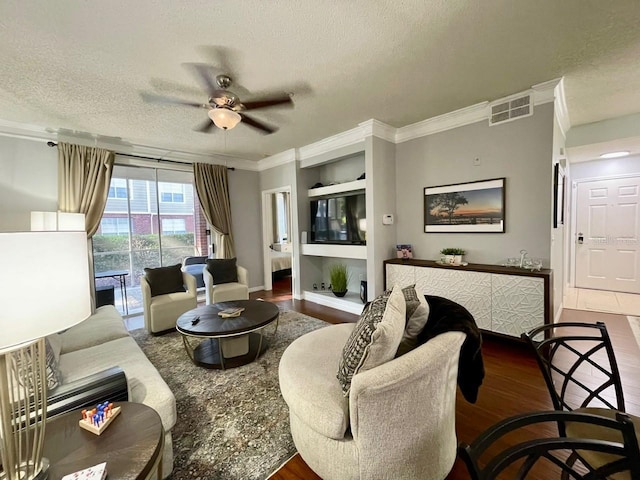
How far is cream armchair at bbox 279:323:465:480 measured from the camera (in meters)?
1.21

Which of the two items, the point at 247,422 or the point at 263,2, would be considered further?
the point at 247,422

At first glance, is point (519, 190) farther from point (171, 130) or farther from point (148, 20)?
point (171, 130)

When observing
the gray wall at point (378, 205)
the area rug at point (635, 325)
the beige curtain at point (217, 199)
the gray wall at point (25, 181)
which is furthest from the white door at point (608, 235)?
the gray wall at point (25, 181)

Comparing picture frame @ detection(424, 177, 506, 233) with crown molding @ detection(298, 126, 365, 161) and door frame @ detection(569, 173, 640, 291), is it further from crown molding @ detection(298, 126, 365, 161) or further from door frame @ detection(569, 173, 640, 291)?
door frame @ detection(569, 173, 640, 291)

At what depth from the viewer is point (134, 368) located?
1.83 meters

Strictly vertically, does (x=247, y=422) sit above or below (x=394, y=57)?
below

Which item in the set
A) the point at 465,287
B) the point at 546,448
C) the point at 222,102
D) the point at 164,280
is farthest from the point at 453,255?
the point at 164,280

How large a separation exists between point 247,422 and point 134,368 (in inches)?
33.5

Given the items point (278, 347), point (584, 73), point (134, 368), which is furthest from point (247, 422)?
point (584, 73)

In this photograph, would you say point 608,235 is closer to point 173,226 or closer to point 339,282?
point 339,282

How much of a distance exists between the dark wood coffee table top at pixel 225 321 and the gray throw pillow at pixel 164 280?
126 centimetres

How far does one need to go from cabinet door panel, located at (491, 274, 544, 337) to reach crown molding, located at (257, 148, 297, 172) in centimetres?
371

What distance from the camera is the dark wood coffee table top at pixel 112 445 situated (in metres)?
0.95

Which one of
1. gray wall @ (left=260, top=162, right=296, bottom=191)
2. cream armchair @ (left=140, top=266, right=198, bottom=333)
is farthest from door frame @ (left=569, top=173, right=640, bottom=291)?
cream armchair @ (left=140, top=266, right=198, bottom=333)
